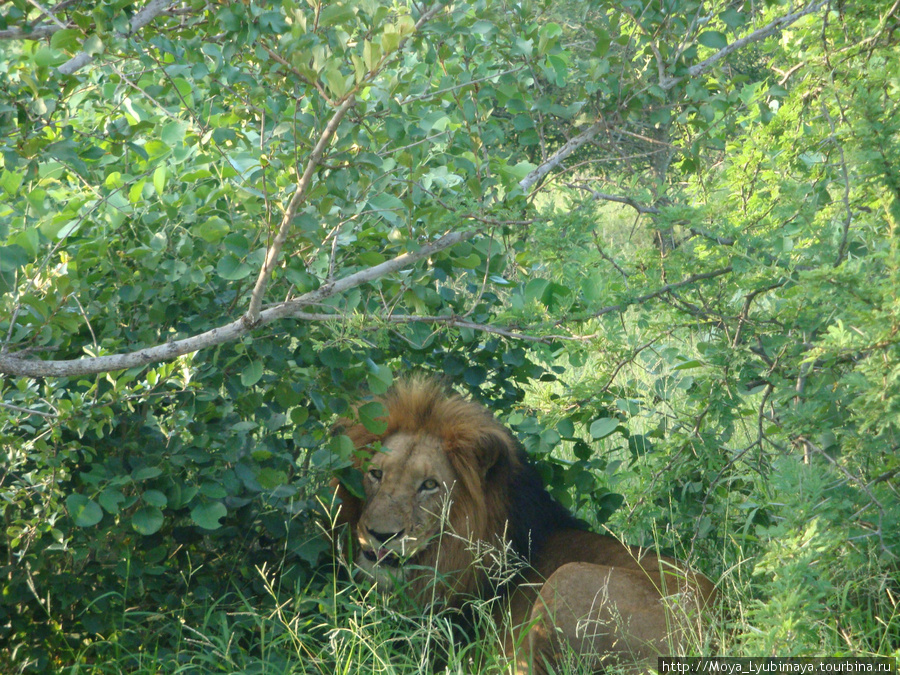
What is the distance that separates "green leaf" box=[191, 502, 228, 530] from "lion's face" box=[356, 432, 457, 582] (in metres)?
0.60

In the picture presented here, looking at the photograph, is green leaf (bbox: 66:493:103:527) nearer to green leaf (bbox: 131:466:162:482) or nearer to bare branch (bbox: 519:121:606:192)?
green leaf (bbox: 131:466:162:482)

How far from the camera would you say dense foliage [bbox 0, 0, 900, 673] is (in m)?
2.42

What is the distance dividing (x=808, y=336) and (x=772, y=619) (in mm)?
961

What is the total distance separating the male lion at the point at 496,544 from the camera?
297 cm

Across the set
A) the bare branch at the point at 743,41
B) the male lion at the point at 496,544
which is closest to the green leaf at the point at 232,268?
the male lion at the point at 496,544

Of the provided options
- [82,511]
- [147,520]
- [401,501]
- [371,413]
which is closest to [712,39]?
[371,413]

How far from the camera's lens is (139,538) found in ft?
10.4

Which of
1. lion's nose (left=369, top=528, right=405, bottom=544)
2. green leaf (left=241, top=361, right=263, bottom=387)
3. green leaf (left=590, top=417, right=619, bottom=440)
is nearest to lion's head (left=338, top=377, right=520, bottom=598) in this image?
lion's nose (left=369, top=528, right=405, bottom=544)

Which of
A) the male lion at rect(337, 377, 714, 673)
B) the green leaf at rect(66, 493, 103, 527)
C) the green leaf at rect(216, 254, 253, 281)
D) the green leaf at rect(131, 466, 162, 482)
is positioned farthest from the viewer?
the male lion at rect(337, 377, 714, 673)

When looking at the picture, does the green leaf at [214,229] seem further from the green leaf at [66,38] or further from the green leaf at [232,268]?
the green leaf at [66,38]

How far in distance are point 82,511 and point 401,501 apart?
1121 mm

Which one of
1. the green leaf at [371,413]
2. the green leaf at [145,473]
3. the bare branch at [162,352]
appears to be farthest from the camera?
the green leaf at [371,413]

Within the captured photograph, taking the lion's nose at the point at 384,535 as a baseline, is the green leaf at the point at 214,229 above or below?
above

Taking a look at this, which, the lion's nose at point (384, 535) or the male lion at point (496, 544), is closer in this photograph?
the male lion at point (496, 544)
